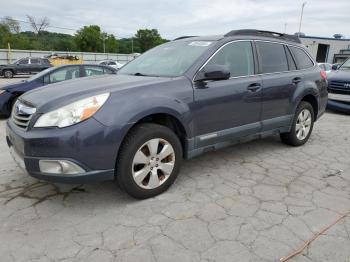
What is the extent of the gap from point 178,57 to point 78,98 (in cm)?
153

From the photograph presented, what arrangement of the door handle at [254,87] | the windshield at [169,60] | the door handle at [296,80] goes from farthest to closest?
the door handle at [296,80]
the door handle at [254,87]
the windshield at [169,60]

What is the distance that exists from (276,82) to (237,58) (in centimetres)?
75

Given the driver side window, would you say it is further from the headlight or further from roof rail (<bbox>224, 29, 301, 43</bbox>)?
the headlight

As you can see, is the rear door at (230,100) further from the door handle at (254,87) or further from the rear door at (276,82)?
the rear door at (276,82)

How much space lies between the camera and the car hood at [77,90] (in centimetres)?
294

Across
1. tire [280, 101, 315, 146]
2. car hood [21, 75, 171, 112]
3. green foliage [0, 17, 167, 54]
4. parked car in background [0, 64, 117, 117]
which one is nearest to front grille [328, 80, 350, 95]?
tire [280, 101, 315, 146]

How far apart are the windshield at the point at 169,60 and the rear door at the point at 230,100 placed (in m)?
0.24

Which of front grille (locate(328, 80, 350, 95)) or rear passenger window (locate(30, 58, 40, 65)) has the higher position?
rear passenger window (locate(30, 58, 40, 65))

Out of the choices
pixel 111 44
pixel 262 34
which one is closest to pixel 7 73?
pixel 262 34

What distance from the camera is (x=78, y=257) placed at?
2422 millimetres

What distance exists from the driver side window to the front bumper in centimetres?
161

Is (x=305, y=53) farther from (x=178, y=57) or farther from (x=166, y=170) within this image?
(x=166, y=170)

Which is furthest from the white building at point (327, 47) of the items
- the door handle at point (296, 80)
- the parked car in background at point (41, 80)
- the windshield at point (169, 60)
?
the windshield at point (169, 60)

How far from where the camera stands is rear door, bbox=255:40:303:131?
14.4 feet
